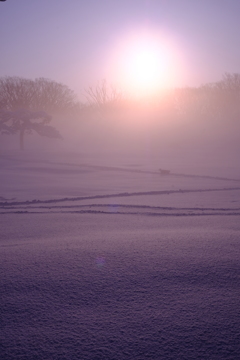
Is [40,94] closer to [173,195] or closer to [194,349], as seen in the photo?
[173,195]

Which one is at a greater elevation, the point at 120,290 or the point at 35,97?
the point at 35,97

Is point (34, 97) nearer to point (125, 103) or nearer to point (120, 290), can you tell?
point (125, 103)

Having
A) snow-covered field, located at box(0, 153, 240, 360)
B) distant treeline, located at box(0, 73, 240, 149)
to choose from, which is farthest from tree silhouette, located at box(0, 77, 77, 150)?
snow-covered field, located at box(0, 153, 240, 360)

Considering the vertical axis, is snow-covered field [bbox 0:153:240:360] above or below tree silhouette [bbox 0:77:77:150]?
below

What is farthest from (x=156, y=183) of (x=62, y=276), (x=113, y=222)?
(x=62, y=276)

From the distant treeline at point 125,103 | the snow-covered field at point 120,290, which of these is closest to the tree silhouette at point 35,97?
the distant treeline at point 125,103

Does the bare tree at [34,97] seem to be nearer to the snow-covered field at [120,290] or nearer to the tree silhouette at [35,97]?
the tree silhouette at [35,97]

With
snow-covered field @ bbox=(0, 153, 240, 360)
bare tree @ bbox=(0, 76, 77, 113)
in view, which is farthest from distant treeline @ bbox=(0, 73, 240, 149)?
snow-covered field @ bbox=(0, 153, 240, 360)

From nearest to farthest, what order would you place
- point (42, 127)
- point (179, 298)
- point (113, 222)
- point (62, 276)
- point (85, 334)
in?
point (85, 334) < point (179, 298) < point (62, 276) < point (113, 222) < point (42, 127)

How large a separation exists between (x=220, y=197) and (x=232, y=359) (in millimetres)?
9410

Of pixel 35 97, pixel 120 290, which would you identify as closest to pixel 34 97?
pixel 35 97

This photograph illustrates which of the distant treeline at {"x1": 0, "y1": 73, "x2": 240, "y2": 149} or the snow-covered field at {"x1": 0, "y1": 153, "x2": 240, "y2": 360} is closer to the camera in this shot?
the snow-covered field at {"x1": 0, "y1": 153, "x2": 240, "y2": 360}

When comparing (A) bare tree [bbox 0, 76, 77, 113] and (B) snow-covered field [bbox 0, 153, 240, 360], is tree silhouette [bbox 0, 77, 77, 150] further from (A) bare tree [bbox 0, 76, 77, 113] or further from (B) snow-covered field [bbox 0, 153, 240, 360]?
(B) snow-covered field [bbox 0, 153, 240, 360]

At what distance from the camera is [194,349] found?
8.14 ft
